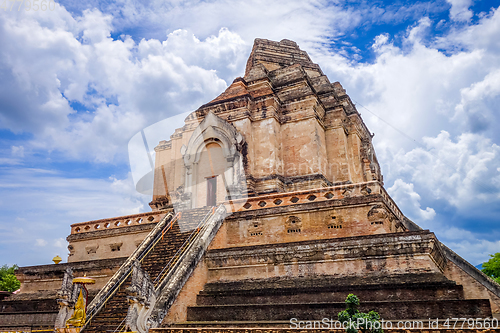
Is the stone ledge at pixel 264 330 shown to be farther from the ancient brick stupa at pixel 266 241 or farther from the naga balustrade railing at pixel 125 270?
the naga balustrade railing at pixel 125 270

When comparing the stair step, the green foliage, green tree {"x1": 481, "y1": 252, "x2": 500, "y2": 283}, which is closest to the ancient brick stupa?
the stair step

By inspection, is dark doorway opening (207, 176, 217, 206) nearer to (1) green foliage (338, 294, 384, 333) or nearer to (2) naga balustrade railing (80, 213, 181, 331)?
(2) naga balustrade railing (80, 213, 181, 331)

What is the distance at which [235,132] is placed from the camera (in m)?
19.6

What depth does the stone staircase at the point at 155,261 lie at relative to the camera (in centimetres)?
1061

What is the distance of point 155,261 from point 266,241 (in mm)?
3846

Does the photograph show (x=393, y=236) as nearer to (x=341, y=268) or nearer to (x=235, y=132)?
(x=341, y=268)

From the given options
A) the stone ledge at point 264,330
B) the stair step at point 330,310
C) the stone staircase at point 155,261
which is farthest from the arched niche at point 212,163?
the stone ledge at point 264,330

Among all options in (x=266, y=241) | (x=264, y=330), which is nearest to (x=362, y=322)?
(x=264, y=330)

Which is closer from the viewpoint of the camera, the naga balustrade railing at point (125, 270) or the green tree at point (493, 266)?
the naga balustrade railing at point (125, 270)

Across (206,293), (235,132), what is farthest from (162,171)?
(206,293)

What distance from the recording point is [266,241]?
45.9 feet

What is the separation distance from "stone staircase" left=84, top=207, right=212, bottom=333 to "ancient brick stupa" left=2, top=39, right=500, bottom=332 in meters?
0.05

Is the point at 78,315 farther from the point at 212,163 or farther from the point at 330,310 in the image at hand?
the point at 212,163

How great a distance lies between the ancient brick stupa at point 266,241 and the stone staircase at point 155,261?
5cm
